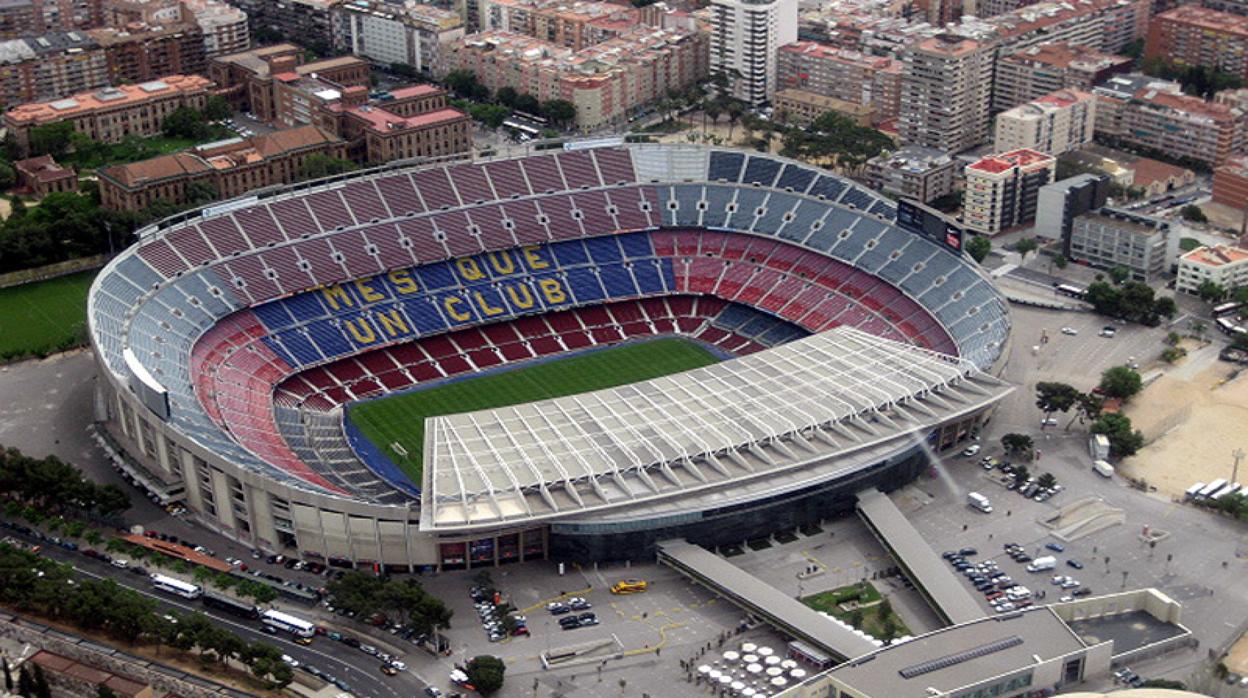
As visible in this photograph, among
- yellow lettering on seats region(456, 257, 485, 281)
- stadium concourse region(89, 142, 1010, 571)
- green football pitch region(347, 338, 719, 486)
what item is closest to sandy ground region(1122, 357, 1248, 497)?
stadium concourse region(89, 142, 1010, 571)

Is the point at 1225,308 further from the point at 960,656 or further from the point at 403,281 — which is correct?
the point at 403,281

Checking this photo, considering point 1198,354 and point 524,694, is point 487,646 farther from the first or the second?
point 1198,354

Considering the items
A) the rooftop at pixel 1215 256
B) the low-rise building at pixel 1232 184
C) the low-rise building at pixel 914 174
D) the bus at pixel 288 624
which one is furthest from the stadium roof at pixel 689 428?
the low-rise building at pixel 1232 184

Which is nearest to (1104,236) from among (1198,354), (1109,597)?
(1198,354)

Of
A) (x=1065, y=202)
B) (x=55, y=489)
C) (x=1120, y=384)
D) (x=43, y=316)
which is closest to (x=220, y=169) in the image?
(x=43, y=316)

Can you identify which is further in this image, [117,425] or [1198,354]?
[1198,354]

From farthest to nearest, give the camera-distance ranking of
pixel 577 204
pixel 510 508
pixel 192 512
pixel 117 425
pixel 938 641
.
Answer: pixel 577 204
pixel 117 425
pixel 192 512
pixel 510 508
pixel 938 641

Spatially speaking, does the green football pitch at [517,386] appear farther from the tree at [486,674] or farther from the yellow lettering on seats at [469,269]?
the tree at [486,674]
